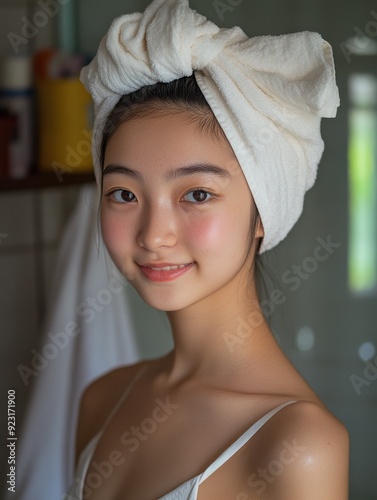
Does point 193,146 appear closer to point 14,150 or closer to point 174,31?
point 174,31

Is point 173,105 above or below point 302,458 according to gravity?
above

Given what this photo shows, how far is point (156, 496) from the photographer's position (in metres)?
0.82

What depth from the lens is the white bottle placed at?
1.61m

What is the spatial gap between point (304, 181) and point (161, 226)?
18 centimetres

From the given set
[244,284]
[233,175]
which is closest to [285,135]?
[233,175]
